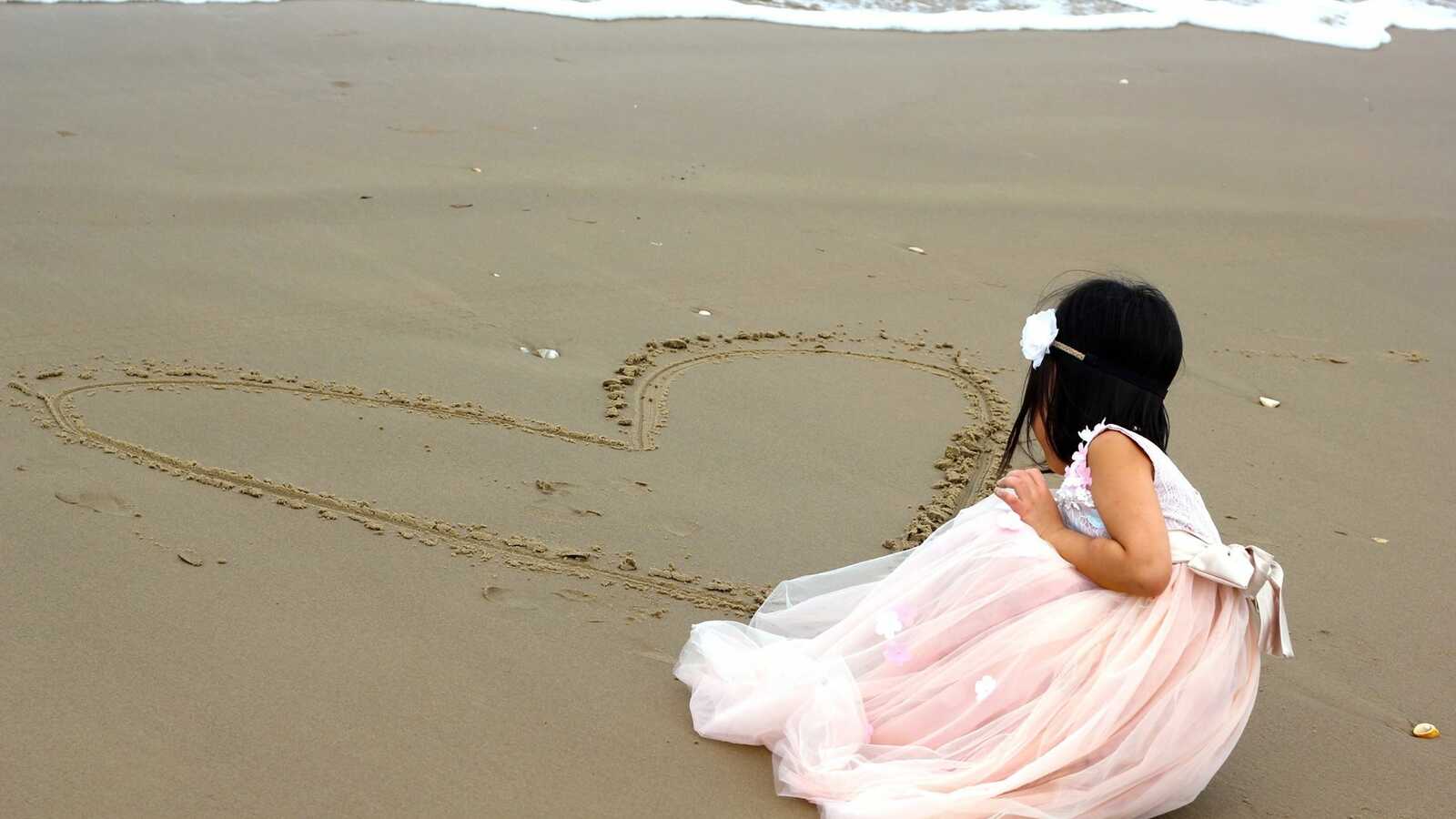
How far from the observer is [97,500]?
3340mm

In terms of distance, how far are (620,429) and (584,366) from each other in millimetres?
469

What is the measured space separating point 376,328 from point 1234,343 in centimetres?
307

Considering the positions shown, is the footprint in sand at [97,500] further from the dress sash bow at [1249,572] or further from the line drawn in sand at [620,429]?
the dress sash bow at [1249,572]

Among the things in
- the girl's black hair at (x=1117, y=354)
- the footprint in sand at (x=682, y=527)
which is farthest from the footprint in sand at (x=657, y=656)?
the girl's black hair at (x=1117, y=354)

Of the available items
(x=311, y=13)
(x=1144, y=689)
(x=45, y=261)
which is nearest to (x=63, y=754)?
(x=1144, y=689)

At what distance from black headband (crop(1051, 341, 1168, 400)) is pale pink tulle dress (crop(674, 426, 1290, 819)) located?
12 centimetres

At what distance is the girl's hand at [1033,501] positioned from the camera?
268 cm

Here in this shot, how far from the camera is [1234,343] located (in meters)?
5.06

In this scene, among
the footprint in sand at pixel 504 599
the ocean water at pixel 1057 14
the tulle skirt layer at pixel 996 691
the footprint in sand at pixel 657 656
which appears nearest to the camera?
the tulle skirt layer at pixel 996 691

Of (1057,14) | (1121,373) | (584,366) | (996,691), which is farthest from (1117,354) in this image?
(1057,14)

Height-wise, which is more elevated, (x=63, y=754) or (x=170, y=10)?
(x=170, y=10)

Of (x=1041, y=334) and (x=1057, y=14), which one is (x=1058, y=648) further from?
(x=1057, y=14)

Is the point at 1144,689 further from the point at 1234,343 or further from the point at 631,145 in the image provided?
the point at 631,145

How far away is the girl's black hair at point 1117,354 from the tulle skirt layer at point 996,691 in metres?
0.28
